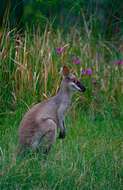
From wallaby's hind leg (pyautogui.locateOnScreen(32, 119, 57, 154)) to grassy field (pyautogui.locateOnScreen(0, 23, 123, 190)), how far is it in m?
0.14

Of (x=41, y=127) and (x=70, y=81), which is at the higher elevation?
(x=70, y=81)

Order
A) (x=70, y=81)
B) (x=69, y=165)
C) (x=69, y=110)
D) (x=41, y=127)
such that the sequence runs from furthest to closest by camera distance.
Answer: (x=69, y=110) → (x=70, y=81) → (x=41, y=127) → (x=69, y=165)

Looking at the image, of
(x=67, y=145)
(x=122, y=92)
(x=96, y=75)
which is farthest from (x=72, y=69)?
(x=67, y=145)

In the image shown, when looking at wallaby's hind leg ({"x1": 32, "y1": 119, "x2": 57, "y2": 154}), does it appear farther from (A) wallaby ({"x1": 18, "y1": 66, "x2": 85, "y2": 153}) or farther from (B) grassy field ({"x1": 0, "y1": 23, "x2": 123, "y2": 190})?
(B) grassy field ({"x1": 0, "y1": 23, "x2": 123, "y2": 190})

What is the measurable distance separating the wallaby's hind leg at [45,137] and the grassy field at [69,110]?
0.14m

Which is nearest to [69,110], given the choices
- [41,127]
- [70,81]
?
[70,81]

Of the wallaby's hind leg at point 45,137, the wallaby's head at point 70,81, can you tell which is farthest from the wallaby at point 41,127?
the wallaby's head at point 70,81

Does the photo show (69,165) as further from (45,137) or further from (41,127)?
(41,127)

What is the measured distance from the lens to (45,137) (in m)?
5.04

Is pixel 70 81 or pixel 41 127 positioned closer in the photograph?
pixel 41 127

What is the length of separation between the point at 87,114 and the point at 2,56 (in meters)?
1.88

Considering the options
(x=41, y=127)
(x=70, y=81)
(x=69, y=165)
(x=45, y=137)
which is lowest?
(x=69, y=165)

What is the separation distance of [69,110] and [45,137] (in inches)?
92.4

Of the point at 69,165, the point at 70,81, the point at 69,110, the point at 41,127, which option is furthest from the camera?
the point at 69,110
